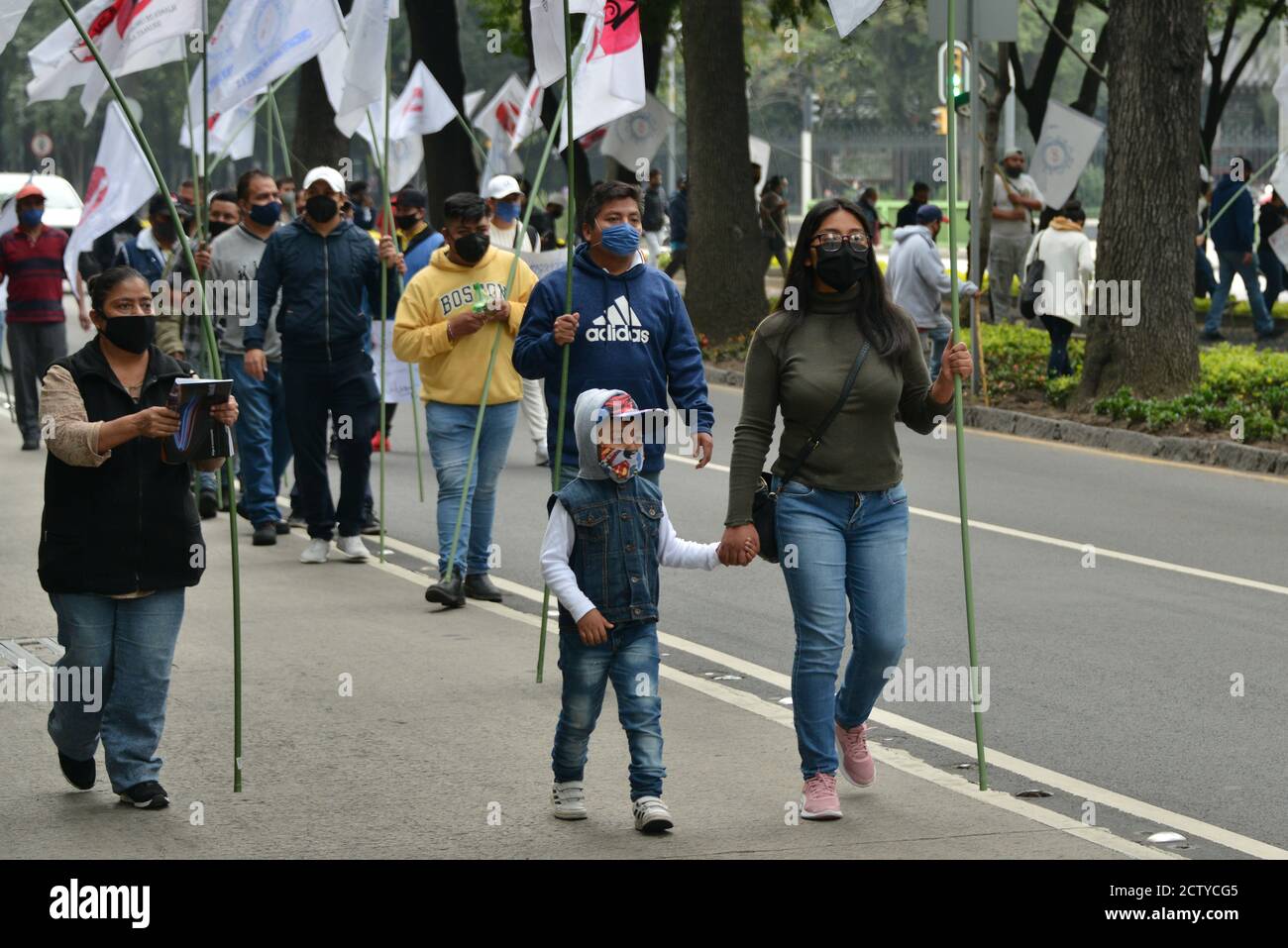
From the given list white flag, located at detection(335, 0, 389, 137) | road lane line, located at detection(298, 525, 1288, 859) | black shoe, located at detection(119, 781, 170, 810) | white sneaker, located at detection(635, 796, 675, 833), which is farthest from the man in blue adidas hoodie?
white flag, located at detection(335, 0, 389, 137)

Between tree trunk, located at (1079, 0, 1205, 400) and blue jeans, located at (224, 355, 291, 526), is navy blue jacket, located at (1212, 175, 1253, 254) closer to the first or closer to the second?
tree trunk, located at (1079, 0, 1205, 400)

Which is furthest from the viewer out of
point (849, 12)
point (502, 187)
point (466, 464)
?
point (502, 187)

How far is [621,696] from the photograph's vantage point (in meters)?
6.16

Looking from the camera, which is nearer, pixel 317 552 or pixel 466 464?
pixel 466 464

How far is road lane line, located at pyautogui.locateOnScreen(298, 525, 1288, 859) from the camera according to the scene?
6.18 m

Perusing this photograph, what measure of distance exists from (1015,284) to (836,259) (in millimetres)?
21822

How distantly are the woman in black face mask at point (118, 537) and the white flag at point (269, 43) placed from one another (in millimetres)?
4713

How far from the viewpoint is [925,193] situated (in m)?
28.8

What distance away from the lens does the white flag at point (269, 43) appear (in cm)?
1097

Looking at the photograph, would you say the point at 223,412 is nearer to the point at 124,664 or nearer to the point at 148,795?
the point at 124,664

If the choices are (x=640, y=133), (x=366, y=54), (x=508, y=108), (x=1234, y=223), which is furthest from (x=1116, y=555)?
(x=508, y=108)

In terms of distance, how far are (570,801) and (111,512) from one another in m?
1.61

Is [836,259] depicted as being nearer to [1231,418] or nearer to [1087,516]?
[1087,516]

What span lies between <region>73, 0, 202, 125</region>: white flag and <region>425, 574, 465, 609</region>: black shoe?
2.79 metres
